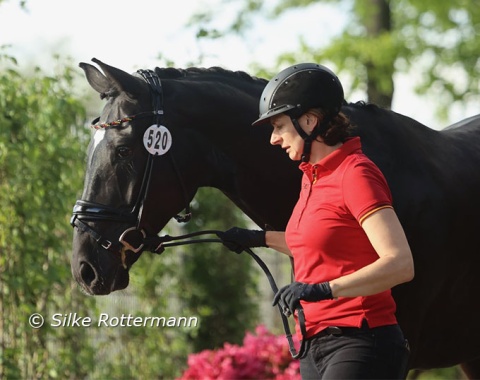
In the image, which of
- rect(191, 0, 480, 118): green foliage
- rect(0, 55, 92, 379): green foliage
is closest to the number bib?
rect(0, 55, 92, 379): green foliage

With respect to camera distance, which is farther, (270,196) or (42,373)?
(42,373)

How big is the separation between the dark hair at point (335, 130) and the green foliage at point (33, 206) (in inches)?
121

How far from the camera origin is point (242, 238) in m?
3.89

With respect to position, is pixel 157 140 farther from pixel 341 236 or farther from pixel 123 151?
pixel 341 236

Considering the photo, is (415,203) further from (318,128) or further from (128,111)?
(128,111)

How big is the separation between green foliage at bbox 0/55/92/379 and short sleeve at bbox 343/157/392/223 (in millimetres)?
3276

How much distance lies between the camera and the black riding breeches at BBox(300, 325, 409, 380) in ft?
9.63

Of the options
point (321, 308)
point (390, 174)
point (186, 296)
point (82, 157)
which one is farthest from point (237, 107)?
point (186, 296)

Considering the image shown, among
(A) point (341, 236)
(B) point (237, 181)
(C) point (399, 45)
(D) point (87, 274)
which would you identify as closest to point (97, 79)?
(B) point (237, 181)

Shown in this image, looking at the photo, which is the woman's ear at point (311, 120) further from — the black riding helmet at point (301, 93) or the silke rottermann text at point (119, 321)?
Answer: the silke rottermann text at point (119, 321)

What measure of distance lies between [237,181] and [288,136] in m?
0.89

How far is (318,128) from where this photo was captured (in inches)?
126

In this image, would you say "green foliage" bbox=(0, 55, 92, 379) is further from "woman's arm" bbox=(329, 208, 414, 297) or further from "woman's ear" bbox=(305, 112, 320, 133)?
"woman's arm" bbox=(329, 208, 414, 297)

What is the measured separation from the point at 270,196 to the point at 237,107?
1.44 ft
